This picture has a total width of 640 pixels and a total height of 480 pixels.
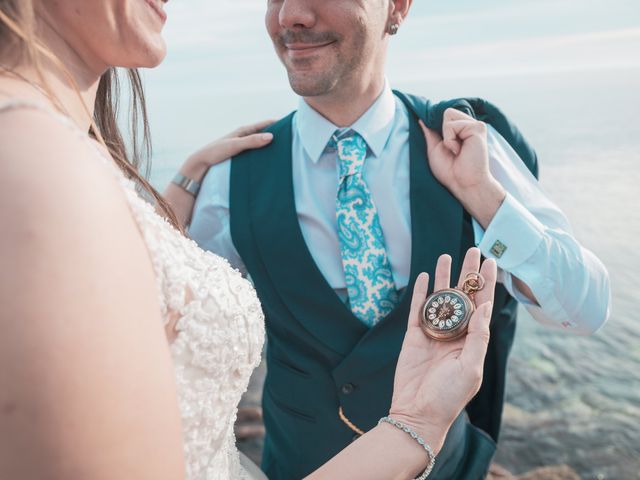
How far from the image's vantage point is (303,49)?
80.0 inches

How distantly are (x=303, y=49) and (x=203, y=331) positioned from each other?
1367 millimetres

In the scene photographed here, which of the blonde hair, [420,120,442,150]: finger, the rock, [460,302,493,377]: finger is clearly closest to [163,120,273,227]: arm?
the blonde hair

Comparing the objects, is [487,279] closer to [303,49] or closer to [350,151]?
[350,151]

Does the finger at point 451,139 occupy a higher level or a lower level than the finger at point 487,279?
higher

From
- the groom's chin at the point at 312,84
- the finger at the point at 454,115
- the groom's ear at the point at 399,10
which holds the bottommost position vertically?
the finger at the point at 454,115

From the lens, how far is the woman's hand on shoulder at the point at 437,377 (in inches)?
47.1

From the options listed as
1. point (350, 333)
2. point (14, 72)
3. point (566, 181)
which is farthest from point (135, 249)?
point (566, 181)

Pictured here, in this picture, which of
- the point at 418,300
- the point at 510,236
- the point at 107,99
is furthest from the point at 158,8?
the point at 510,236

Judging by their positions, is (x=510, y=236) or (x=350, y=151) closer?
(x=510, y=236)

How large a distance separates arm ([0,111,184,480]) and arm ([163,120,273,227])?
4.43ft

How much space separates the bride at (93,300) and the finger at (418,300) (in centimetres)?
39

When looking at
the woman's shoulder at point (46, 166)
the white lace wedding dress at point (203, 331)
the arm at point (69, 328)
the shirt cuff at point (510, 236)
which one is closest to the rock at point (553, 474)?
the shirt cuff at point (510, 236)

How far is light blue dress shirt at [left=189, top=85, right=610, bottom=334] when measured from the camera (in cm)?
187

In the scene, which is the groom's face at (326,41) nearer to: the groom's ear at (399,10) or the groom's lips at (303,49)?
the groom's lips at (303,49)
